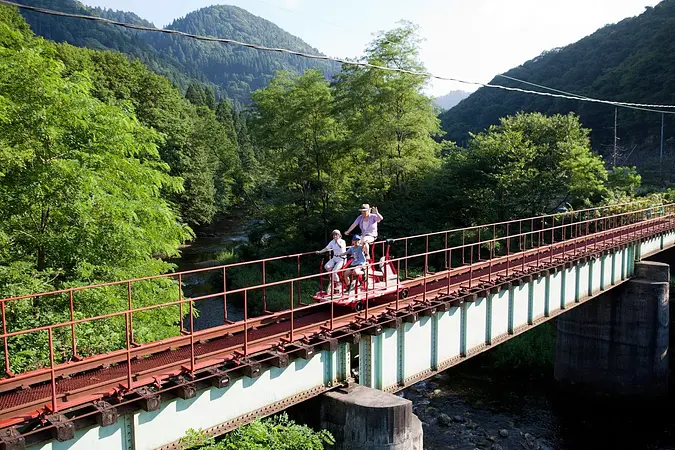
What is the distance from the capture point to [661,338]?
24.4 metres

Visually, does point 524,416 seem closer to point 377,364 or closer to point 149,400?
point 377,364

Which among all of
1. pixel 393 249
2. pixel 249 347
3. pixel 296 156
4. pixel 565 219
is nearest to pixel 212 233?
pixel 296 156

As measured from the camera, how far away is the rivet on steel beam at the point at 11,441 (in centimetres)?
639

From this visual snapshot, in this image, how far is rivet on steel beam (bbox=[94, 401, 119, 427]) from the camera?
7160mm

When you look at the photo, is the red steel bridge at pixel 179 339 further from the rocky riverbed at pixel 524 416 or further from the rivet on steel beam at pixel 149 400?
the rocky riverbed at pixel 524 416

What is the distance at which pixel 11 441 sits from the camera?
6441 millimetres

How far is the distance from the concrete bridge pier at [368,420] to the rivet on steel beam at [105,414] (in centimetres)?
430

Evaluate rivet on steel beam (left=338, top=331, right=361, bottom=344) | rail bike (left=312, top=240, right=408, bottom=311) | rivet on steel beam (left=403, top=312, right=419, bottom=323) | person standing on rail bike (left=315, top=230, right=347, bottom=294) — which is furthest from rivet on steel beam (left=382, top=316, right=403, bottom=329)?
person standing on rail bike (left=315, top=230, right=347, bottom=294)

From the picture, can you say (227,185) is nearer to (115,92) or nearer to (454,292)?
(115,92)

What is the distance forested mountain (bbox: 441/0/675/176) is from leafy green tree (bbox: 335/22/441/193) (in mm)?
37565

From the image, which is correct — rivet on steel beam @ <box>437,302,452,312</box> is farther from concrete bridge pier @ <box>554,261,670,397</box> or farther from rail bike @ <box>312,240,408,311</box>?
concrete bridge pier @ <box>554,261,670,397</box>

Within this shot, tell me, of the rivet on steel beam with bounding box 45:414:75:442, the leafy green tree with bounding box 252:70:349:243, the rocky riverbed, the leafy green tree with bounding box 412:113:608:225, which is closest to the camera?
the rivet on steel beam with bounding box 45:414:75:442

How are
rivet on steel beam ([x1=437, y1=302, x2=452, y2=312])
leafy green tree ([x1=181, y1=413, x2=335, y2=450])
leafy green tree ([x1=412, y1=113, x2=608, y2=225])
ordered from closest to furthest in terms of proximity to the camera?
leafy green tree ([x1=181, y1=413, x2=335, y2=450]) < rivet on steel beam ([x1=437, y1=302, x2=452, y2=312]) < leafy green tree ([x1=412, y1=113, x2=608, y2=225])

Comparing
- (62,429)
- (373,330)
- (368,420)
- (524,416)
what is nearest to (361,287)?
(373,330)
